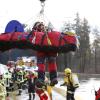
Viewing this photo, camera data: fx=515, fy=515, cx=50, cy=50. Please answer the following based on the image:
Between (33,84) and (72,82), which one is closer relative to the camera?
(72,82)

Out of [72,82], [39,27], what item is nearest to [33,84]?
[72,82]

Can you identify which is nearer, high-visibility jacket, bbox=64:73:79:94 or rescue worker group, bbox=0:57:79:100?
rescue worker group, bbox=0:57:79:100

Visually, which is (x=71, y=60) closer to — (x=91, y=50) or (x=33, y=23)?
(x=91, y=50)

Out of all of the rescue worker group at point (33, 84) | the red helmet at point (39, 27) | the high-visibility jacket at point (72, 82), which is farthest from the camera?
the high-visibility jacket at point (72, 82)

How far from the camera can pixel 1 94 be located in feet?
52.7

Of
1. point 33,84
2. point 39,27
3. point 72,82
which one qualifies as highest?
point 39,27

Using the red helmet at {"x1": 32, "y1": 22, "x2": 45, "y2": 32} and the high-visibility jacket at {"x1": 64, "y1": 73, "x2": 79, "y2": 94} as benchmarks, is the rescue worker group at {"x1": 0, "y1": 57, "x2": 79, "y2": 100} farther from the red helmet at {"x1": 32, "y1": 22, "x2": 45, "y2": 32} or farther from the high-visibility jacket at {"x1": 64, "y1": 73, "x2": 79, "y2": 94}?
the red helmet at {"x1": 32, "y1": 22, "x2": 45, "y2": 32}

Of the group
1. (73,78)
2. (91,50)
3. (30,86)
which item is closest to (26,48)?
(73,78)

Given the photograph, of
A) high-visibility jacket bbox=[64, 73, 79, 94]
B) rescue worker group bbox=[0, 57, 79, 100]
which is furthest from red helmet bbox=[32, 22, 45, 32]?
high-visibility jacket bbox=[64, 73, 79, 94]

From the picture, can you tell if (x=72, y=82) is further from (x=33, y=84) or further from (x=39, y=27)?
(x=39, y=27)

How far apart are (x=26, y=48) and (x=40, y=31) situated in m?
0.62

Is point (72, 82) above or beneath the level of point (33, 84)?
above

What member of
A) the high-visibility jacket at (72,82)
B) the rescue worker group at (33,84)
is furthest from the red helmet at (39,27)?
the high-visibility jacket at (72,82)

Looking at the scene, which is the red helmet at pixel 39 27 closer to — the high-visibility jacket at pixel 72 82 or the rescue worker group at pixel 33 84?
the rescue worker group at pixel 33 84
